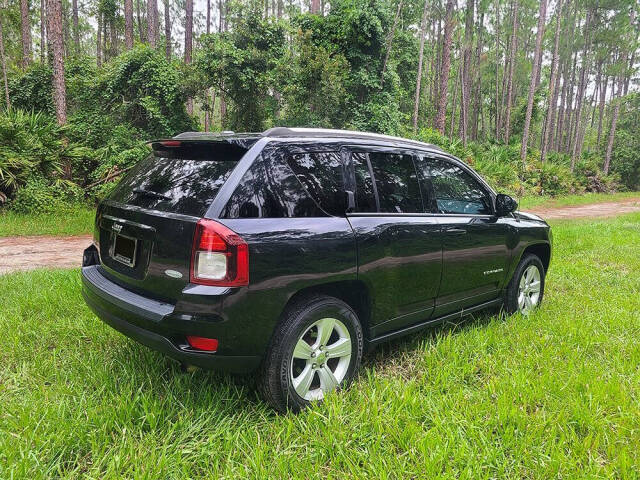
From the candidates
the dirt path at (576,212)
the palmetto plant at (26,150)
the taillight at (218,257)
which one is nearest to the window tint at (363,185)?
the taillight at (218,257)

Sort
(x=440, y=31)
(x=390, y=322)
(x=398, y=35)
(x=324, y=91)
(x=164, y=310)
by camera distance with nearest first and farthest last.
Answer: (x=164, y=310) → (x=390, y=322) → (x=324, y=91) → (x=398, y=35) → (x=440, y=31)

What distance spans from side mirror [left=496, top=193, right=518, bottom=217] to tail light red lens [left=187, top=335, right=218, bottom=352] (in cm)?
306

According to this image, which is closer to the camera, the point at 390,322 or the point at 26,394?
the point at 26,394

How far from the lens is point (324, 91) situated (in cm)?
1516

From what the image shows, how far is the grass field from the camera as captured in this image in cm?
216

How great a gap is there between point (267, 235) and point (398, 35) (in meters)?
20.6

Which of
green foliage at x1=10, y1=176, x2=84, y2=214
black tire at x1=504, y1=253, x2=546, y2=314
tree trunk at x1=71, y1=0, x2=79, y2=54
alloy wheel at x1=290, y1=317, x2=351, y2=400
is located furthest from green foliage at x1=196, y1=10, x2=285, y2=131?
tree trunk at x1=71, y1=0, x2=79, y2=54

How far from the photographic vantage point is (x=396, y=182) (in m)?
3.39

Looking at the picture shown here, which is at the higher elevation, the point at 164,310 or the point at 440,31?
the point at 440,31

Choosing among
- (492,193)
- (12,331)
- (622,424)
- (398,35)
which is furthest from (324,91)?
(622,424)

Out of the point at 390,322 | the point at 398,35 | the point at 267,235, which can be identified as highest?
the point at 398,35

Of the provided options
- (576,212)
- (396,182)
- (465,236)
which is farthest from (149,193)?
(576,212)

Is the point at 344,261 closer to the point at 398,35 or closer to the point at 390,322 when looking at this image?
the point at 390,322

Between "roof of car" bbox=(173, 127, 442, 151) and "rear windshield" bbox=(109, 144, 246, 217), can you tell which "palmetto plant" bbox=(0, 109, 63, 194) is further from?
"roof of car" bbox=(173, 127, 442, 151)
